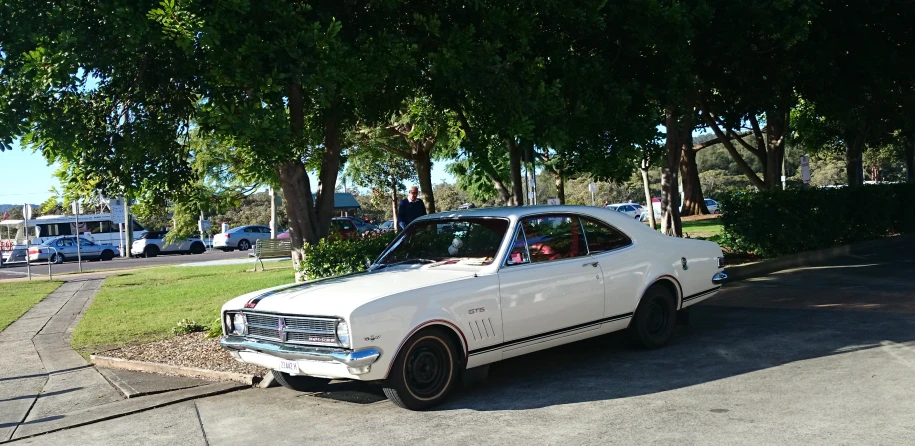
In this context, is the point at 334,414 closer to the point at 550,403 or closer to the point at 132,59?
the point at 550,403

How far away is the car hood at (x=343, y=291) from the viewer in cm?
597

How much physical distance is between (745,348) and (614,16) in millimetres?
5225

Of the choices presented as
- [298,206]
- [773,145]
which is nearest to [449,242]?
[298,206]

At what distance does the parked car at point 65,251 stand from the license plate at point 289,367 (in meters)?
40.0

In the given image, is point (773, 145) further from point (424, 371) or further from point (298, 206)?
point (424, 371)

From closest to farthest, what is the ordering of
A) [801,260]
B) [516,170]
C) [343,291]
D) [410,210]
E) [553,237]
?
[343,291] → [553,237] → [516,170] → [410,210] → [801,260]

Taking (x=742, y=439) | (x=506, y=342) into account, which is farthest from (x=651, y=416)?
(x=506, y=342)

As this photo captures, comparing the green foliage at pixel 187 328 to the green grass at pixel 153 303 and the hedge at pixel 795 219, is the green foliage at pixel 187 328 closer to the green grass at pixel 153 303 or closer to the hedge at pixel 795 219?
the green grass at pixel 153 303

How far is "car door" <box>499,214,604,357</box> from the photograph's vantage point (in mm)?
6652

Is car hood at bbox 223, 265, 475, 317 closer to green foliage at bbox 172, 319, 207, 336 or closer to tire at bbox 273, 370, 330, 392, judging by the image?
tire at bbox 273, 370, 330, 392

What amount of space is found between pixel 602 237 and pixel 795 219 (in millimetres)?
10024

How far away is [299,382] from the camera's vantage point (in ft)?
22.3

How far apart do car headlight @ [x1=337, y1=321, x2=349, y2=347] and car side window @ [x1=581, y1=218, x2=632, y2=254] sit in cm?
263

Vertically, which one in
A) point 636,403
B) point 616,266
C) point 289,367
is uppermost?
point 616,266
